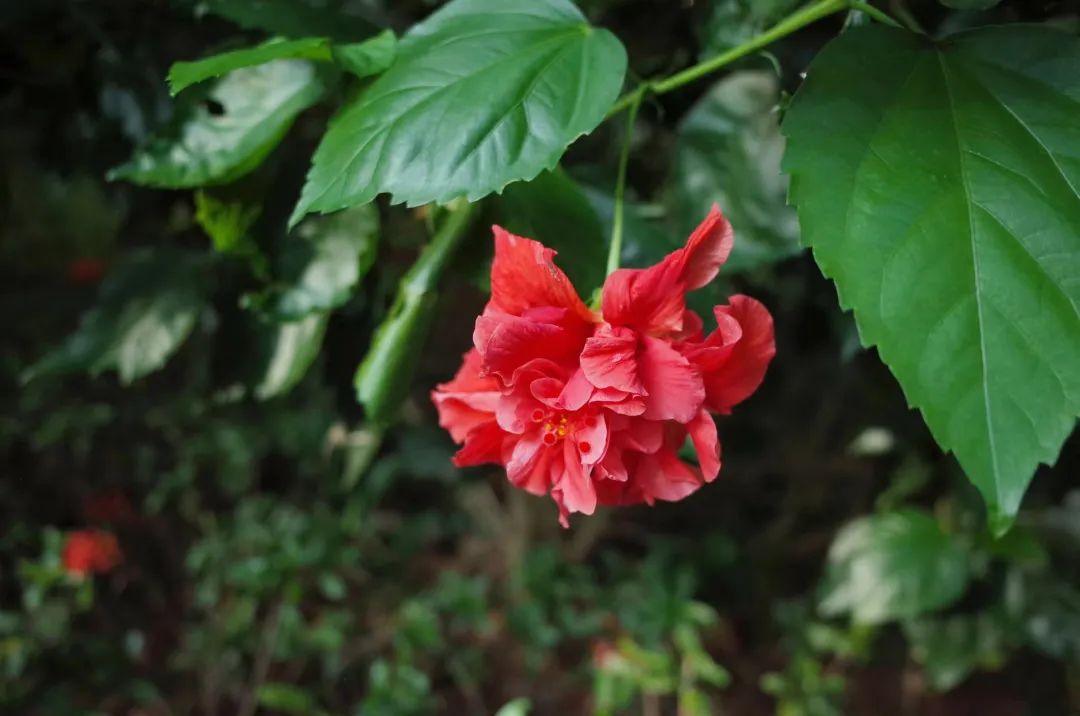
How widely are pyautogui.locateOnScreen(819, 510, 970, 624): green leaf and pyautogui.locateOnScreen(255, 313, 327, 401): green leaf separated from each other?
698 mm

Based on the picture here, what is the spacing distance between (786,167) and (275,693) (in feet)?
2.97

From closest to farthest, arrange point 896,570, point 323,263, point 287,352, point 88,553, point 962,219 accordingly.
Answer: point 962,219, point 323,263, point 287,352, point 896,570, point 88,553

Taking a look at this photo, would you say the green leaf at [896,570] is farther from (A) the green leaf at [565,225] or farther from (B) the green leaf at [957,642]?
(A) the green leaf at [565,225]

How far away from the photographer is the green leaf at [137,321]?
82cm

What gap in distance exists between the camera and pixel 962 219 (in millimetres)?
395

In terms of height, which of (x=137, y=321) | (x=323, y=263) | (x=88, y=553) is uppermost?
(x=323, y=263)

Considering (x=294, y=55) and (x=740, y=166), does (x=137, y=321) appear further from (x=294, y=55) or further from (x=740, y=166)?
(x=740, y=166)

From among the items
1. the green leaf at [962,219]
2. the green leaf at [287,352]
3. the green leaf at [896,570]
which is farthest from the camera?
the green leaf at [896,570]

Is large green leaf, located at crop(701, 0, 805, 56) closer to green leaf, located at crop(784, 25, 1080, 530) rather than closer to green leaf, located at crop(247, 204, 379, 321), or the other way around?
green leaf, located at crop(784, 25, 1080, 530)

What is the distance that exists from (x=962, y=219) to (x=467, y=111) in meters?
0.24

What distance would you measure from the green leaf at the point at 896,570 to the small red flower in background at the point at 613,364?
28.2 inches

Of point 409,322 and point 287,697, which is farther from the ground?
point 409,322

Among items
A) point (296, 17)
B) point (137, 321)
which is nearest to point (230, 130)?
point (296, 17)

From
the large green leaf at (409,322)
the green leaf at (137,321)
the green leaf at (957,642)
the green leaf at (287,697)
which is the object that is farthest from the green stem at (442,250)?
the green leaf at (957,642)
